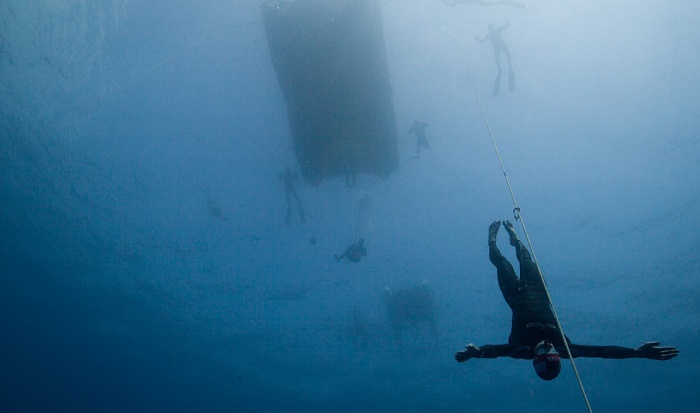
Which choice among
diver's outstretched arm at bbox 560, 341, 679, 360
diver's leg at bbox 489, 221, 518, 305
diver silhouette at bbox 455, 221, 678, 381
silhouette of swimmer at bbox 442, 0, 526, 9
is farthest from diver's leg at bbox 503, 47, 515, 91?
diver's outstretched arm at bbox 560, 341, 679, 360

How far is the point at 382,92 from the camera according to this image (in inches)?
396

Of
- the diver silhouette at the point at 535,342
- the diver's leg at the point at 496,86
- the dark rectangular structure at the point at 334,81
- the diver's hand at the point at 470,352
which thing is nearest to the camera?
the diver silhouette at the point at 535,342

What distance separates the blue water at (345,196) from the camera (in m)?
11.9

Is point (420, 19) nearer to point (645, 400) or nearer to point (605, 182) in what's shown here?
point (605, 182)

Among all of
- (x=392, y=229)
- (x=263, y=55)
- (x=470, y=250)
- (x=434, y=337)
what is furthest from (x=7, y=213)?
(x=434, y=337)

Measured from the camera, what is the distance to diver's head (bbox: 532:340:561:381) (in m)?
3.51

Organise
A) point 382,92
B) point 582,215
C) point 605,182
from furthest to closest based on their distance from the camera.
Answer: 1. point 582,215
2. point 605,182
3. point 382,92

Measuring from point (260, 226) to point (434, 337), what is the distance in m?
18.5

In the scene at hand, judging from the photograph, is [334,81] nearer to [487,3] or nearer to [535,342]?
[487,3]

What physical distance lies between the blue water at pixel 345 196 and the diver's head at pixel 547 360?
19.2 ft

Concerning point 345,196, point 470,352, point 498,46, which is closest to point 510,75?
point 498,46

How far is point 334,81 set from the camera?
952cm

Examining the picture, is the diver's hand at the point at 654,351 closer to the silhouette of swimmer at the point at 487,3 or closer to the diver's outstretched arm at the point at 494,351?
the diver's outstretched arm at the point at 494,351

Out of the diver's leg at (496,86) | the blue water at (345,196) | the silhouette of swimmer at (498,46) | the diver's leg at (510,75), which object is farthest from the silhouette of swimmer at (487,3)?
the diver's leg at (496,86)
